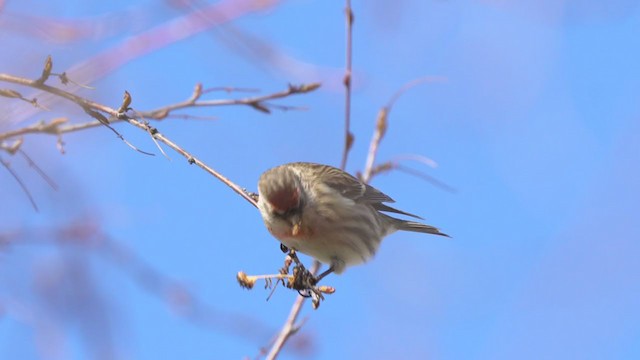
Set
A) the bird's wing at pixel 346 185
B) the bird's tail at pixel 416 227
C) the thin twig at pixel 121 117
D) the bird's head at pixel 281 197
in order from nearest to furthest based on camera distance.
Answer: the thin twig at pixel 121 117 → the bird's head at pixel 281 197 → the bird's wing at pixel 346 185 → the bird's tail at pixel 416 227

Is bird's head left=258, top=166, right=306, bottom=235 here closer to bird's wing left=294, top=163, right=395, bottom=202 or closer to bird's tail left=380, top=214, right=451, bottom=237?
bird's wing left=294, top=163, right=395, bottom=202

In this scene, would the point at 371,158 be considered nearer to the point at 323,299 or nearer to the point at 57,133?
the point at 323,299

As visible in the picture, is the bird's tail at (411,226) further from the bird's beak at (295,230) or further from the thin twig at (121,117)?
the thin twig at (121,117)

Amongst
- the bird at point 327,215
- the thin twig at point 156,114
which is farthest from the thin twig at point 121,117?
the bird at point 327,215

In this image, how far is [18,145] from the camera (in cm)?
230

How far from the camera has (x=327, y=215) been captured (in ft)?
13.8

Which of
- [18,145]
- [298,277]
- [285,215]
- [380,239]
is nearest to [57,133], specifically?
[18,145]

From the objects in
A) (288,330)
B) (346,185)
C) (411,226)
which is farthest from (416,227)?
(288,330)

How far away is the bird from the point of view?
3699mm

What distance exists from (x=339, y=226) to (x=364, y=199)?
609 mm

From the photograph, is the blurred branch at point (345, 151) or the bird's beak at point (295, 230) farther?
the bird's beak at point (295, 230)

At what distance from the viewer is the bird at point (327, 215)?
370 cm

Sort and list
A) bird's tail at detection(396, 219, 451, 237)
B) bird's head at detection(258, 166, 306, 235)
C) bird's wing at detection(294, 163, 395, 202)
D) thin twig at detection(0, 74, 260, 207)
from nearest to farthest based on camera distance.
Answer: thin twig at detection(0, 74, 260, 207) < bird's head at detection(258, 166, 306, 235) < bird's wing at detection(294, 163, 395, 202) < bird's tail at detection(396, 219, 451, 237)

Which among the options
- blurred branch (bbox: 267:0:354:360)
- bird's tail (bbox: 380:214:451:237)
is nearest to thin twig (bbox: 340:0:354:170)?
blurred branch (bbox: 267:0:354:360)
